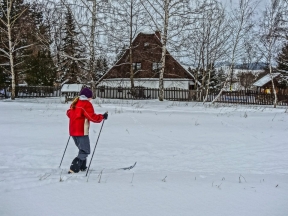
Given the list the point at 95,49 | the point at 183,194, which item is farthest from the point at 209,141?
the point at 95,49

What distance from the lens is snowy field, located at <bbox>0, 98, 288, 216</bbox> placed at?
3.62m

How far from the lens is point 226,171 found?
19.0 feet

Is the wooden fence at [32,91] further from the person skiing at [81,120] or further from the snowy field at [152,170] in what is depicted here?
the person skiing at [81,120]

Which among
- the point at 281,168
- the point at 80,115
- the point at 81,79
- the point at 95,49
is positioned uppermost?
the point at 95,49

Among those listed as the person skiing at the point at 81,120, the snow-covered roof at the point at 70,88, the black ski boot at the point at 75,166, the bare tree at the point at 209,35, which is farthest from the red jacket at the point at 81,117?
the snow-covered roof at the point at 70,88

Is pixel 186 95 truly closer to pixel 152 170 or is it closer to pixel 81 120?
pixel 152 170

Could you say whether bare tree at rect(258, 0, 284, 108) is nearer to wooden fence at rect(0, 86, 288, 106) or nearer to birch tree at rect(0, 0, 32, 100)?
wooden fence at rect(0, 86, 288, 106)

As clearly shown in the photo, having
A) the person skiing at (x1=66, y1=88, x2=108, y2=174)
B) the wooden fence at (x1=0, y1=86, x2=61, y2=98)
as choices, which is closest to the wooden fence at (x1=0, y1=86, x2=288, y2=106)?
the wooden fence at (x1=0, y1=86, x2=61, y2=98)

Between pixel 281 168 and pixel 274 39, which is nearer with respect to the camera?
pixel 281 168

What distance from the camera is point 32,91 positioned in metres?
31.9

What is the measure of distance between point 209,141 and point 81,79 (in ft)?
36.3

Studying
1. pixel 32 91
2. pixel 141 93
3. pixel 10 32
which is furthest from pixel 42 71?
pixel 141 93

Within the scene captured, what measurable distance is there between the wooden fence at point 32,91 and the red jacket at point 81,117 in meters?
28.4

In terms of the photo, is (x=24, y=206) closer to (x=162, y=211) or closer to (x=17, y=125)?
(x=162, y=211)
